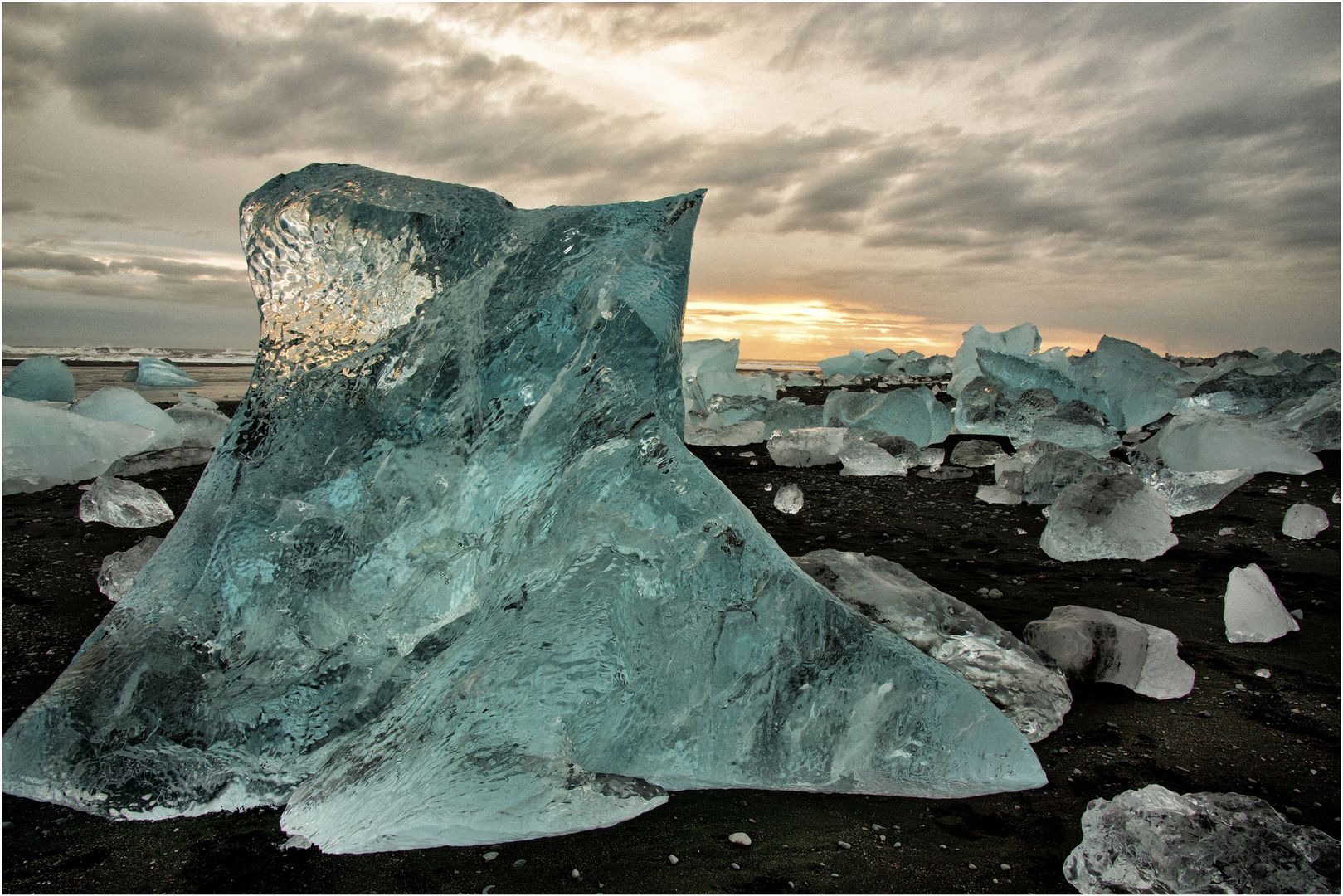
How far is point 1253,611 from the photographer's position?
86.9 inches

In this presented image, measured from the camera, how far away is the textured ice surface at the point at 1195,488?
3621 mm

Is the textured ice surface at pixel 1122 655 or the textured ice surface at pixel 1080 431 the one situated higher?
the textured ice surface at pixel 1080 431

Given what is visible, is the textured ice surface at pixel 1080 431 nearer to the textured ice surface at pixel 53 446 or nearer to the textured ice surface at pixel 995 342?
the textured ice surface at pixel 995 342

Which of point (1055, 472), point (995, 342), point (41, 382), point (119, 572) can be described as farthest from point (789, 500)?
point (995, 342)

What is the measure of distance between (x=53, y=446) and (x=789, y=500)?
4.24 meters

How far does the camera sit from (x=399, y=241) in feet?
5.85

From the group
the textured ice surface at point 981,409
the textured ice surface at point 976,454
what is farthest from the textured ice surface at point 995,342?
the textured ice surface at point 976,454

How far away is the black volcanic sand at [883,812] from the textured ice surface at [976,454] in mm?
2138

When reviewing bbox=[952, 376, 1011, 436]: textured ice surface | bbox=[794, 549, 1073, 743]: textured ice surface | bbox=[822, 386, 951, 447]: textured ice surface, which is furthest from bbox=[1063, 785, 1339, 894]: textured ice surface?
bbox=[952, 376, 1011, 436]: textured ice surface

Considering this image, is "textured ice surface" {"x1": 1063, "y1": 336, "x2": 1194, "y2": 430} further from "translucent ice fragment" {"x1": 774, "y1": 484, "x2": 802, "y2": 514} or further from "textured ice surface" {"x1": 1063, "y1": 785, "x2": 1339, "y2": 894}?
"textured ice surface" {"x1": 1063, "y1": 785, "x2": 1339, "y2": 894}

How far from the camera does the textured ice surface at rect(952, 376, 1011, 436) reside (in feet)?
20.9

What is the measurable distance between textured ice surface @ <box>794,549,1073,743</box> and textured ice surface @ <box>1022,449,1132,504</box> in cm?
182

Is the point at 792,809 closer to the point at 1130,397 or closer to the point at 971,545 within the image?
the point at 971,545

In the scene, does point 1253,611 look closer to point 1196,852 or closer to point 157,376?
point 1196,852
